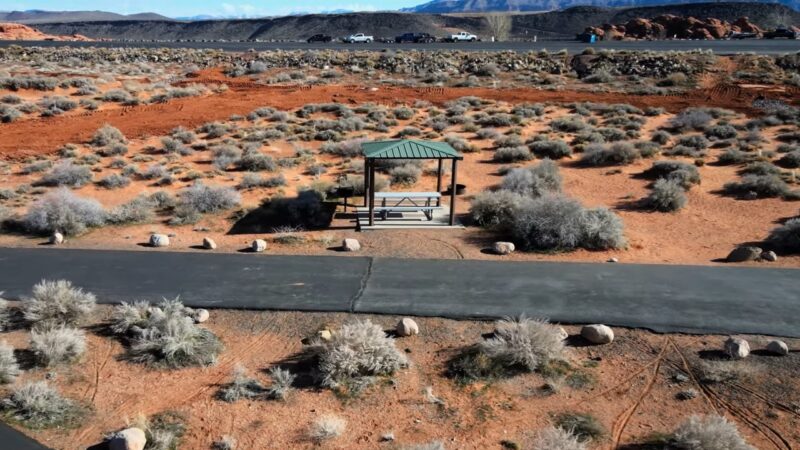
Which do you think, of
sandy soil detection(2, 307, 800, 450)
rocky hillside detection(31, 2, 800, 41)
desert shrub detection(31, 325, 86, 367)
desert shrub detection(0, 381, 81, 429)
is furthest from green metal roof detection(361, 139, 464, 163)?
rocky hillside detection(31, 2, 800, 41)

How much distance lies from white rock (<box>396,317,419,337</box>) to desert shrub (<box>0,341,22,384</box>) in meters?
4.66

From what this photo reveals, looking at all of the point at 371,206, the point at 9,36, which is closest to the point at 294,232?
the point at 371,206

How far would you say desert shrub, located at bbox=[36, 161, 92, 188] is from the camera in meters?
17.3

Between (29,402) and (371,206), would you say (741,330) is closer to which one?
(371,206)

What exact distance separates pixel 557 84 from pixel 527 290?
31.8 m

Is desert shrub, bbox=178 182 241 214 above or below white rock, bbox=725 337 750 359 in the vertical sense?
below

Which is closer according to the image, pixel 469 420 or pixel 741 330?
pixel 469 420

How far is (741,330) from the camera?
838 centimetres

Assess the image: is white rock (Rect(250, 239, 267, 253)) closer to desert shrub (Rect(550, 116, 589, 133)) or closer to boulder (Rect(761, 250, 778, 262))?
boulder (Rect(761, 250, 778, 262))

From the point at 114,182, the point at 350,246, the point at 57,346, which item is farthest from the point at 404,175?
the point at 57,346

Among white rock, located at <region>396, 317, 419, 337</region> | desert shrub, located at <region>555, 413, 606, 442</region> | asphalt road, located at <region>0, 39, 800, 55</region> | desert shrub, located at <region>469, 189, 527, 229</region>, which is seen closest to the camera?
desert shrub, located at <region>555, 413, 606, 442</region>

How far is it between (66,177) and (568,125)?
18.7 m

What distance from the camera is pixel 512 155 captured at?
20828mm

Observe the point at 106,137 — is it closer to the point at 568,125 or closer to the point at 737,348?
the point at 568,125
